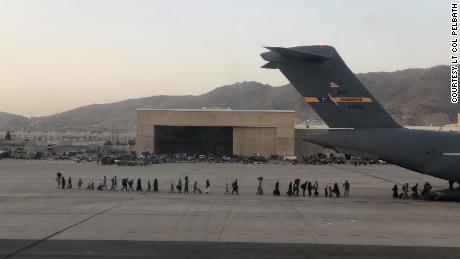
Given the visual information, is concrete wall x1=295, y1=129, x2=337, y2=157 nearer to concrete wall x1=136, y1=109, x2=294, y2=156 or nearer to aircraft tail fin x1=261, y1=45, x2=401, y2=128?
concrete wall x1=136, y1=109, x2=294, y2=156

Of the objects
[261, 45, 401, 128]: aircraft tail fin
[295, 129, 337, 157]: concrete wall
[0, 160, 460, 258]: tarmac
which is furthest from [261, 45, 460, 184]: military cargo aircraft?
[295, 129, 337, 157]: concrete wall

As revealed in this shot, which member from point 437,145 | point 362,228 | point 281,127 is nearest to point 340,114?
point 437,145

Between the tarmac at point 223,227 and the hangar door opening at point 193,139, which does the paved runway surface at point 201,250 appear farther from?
the hangar door opening at point 193,139

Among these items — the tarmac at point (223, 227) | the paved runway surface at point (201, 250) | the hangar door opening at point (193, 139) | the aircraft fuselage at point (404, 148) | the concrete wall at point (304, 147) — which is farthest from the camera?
the concrete wall at point (304, 147)

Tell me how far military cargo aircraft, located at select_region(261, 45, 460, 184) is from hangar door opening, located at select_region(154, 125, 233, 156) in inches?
2567

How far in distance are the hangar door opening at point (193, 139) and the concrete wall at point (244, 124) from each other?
109 inches

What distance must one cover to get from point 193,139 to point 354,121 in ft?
A: 231

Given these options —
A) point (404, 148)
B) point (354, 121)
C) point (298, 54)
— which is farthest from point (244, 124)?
point (298, 54)

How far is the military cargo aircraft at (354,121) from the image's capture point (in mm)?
23953

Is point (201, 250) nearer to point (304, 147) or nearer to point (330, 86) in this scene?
point (330, 86)

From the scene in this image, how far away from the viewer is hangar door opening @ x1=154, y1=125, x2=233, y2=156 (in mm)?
90812

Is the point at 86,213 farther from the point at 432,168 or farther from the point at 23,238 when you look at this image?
the point at 432,168

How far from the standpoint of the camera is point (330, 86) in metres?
24.1

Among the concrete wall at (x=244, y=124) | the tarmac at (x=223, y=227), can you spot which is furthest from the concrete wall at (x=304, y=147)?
the tarmac at (x=223, y=227)
